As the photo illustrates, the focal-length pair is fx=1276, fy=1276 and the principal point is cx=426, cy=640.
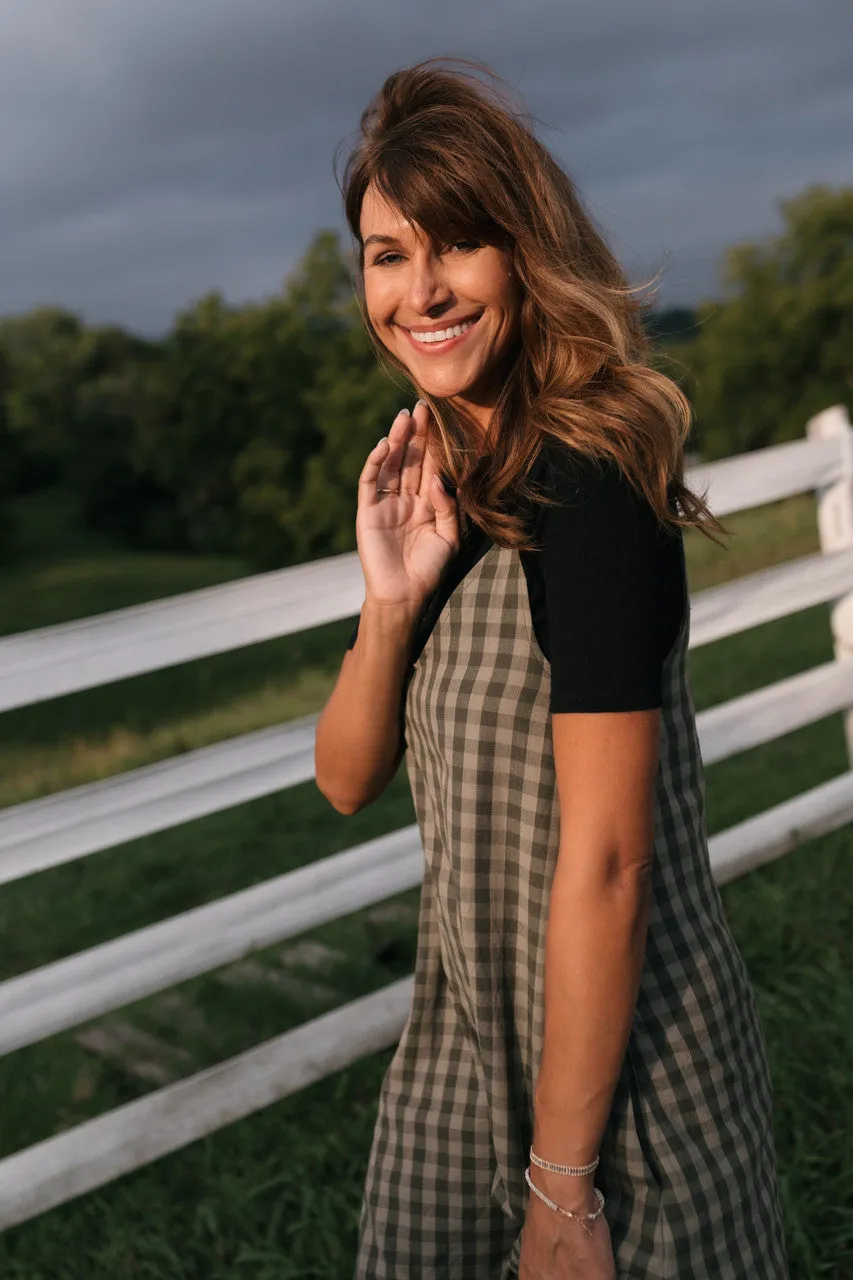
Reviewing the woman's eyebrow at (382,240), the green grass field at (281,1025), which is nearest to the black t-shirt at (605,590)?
the woman's eyebrow at (382,240)

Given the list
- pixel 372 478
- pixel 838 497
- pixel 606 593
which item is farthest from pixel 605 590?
pixel 838 497

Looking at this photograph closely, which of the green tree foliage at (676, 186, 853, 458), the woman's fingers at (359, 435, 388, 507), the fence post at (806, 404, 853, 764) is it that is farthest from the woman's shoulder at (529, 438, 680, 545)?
the green tree foliage at (676, 186, 853, 458)

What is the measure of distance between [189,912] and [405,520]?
4.77 feet

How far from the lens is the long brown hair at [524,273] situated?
133 cm

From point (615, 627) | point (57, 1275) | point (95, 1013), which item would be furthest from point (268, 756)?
point (615, 627)

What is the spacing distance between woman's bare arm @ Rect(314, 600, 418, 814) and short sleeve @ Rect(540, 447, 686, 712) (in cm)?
33

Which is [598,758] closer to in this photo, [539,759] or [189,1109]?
[539,759]

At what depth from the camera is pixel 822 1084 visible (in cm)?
290

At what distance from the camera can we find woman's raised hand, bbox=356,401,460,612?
60.5 inches

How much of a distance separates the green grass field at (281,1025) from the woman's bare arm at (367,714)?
1261 mm

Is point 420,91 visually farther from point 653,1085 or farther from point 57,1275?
point 57,1275

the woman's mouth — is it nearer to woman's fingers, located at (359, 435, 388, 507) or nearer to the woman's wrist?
woman's fingers, located at (359, 435, 388, 507)

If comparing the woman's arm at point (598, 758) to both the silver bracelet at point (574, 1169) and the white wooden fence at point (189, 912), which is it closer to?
the silver bracelet at point (574, 1169)

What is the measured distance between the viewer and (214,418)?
16.8m
